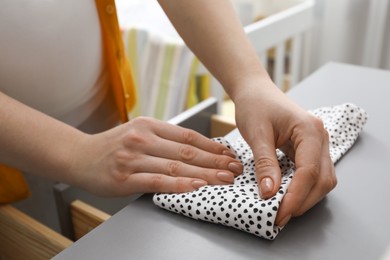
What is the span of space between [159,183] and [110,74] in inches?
13.9

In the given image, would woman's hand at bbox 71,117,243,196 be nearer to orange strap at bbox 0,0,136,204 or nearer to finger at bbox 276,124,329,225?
finger at bbox 276,124,329,225

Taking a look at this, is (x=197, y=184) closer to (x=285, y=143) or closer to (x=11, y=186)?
(x=285, y=143)

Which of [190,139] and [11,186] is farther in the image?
[11,186]

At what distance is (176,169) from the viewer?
23.2 inches

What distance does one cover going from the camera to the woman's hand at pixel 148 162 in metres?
0.58

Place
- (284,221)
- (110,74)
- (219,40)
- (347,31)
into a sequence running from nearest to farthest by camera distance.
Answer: (284,221) < (219,40) < (110,74) < (347,31)

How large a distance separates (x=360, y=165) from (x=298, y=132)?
13 cm

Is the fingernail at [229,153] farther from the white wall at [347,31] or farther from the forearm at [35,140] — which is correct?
the white wall at [347,31]

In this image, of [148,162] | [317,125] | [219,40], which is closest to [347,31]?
[219,40]

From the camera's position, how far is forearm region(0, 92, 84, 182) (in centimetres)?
59

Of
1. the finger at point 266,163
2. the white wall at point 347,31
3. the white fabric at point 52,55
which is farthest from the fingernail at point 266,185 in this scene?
the white wall at point 347,31

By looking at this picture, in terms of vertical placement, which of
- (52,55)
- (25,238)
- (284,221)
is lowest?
(25,238)

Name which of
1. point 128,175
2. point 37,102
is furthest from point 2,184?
point 128,175

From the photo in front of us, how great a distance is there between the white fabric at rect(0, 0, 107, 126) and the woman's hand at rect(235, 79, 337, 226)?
11.4 inches
